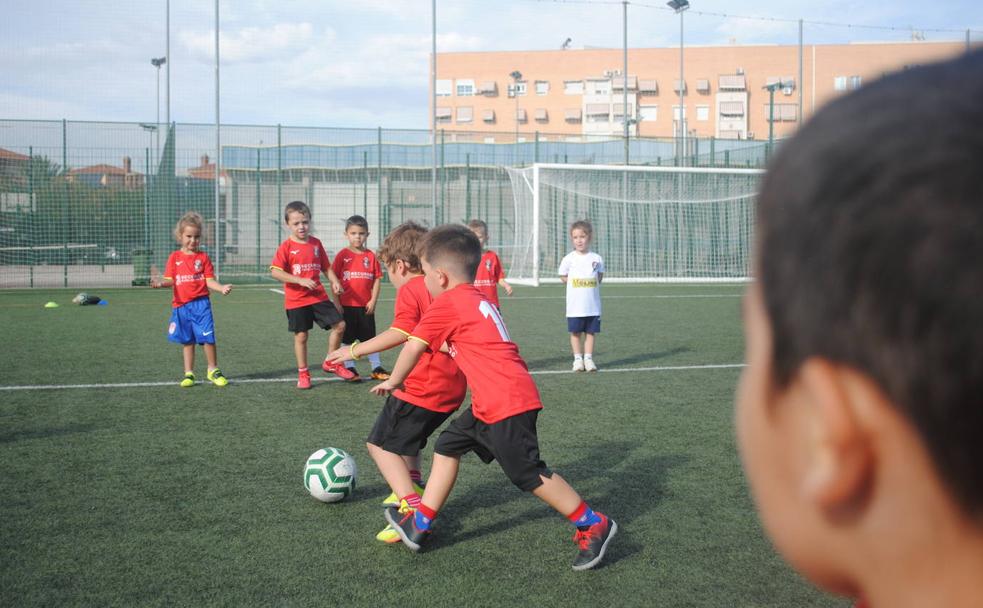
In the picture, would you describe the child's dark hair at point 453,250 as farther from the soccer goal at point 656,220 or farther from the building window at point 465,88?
the building window at point 465,88

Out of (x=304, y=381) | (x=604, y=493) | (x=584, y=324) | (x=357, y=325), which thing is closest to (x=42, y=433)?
(x=304, y=381)

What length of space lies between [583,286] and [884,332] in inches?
347

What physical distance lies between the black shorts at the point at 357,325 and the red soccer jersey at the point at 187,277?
4.67ft

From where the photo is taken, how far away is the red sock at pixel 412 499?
13.7 ft

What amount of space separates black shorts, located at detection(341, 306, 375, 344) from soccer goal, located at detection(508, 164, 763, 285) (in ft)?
39.4

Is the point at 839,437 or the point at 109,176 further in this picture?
the point at 109,176

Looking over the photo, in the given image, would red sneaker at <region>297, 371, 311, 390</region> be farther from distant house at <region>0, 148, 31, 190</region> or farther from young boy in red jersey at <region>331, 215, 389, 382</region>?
distant house at <region>0, 148, 31, 190</region>

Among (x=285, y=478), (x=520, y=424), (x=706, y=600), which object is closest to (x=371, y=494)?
(x=285, y=478)

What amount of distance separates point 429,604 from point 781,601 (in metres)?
1.32

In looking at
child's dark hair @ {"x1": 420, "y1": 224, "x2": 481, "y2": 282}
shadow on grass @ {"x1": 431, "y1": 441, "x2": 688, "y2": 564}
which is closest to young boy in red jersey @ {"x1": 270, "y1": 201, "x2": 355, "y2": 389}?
shadow on grass @ {"x1": 431, "y1": 441, "x2": 688, "y2": 564}

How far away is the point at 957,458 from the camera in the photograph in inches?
19.4

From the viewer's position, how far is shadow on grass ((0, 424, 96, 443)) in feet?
→ 19.1

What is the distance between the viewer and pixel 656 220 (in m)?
21.8

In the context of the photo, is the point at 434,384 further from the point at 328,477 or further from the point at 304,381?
the point at 304,381
